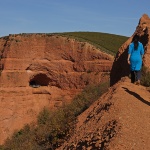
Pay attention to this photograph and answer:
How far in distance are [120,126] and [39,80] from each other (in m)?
34.2

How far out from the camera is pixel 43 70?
39688 millimetres

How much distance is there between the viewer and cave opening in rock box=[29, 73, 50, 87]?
4008 cm

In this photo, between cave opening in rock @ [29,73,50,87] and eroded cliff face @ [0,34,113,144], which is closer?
eroded cliff face @ [0,34,113,144]

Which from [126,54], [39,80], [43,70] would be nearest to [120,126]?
[126,54]

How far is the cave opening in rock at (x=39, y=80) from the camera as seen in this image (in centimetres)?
4008

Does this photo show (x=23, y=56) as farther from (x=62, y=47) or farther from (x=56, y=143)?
(x=56, y=143)

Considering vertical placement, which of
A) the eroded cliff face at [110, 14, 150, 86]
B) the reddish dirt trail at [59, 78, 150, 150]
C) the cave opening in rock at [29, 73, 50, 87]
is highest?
the eroded cliff face at [110, 14, 150, 86]

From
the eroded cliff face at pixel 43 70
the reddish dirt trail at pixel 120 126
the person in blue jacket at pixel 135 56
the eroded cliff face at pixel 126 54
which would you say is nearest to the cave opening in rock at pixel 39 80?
the eroded cliff face at pixel 43 70

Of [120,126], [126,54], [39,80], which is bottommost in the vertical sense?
[39,80]

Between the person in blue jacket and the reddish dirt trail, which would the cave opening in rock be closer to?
the person in blue jacket

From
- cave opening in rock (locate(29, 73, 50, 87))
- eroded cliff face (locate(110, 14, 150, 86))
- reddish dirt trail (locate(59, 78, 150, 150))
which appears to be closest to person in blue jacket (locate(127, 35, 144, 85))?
reddish dirt trail (locate(59, 78, 150, 150))

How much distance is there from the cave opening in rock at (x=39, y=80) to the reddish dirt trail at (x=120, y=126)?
3126cm

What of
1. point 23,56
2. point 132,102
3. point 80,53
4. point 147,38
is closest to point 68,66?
point 80,53

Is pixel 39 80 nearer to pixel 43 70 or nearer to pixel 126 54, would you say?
pixel 43 70
